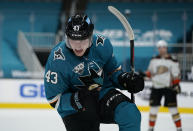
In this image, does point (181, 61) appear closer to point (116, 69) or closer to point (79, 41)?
point (116, 69)

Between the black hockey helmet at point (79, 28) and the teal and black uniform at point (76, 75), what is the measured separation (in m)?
0.15

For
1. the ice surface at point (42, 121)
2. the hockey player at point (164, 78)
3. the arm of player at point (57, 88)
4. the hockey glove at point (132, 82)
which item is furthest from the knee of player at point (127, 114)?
the hockey player at point (164, 78)

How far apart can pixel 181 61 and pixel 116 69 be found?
433cm

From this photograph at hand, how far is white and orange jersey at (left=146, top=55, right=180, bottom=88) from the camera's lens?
4.45 meters

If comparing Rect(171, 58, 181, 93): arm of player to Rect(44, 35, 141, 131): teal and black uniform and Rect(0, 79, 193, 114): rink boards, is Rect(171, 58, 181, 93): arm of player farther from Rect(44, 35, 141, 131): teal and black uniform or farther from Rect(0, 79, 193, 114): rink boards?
Rect(44, 35, 141, 131): teal and black uniform

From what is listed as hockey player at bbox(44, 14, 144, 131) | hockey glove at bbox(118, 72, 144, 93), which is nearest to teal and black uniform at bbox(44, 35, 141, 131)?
hockey player at bbox(44, 14, 144, 131)

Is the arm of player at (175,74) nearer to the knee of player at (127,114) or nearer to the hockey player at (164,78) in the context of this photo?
the hockey player at (164,78)

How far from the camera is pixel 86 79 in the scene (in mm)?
2076

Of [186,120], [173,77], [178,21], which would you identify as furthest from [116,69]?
[178,21]

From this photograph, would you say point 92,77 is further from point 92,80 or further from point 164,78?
point 164,78

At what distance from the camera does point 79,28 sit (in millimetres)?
1863

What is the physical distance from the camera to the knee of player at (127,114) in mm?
1926

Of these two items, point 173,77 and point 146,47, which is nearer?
point 173,77

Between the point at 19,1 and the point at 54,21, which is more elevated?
the point at 19,1
